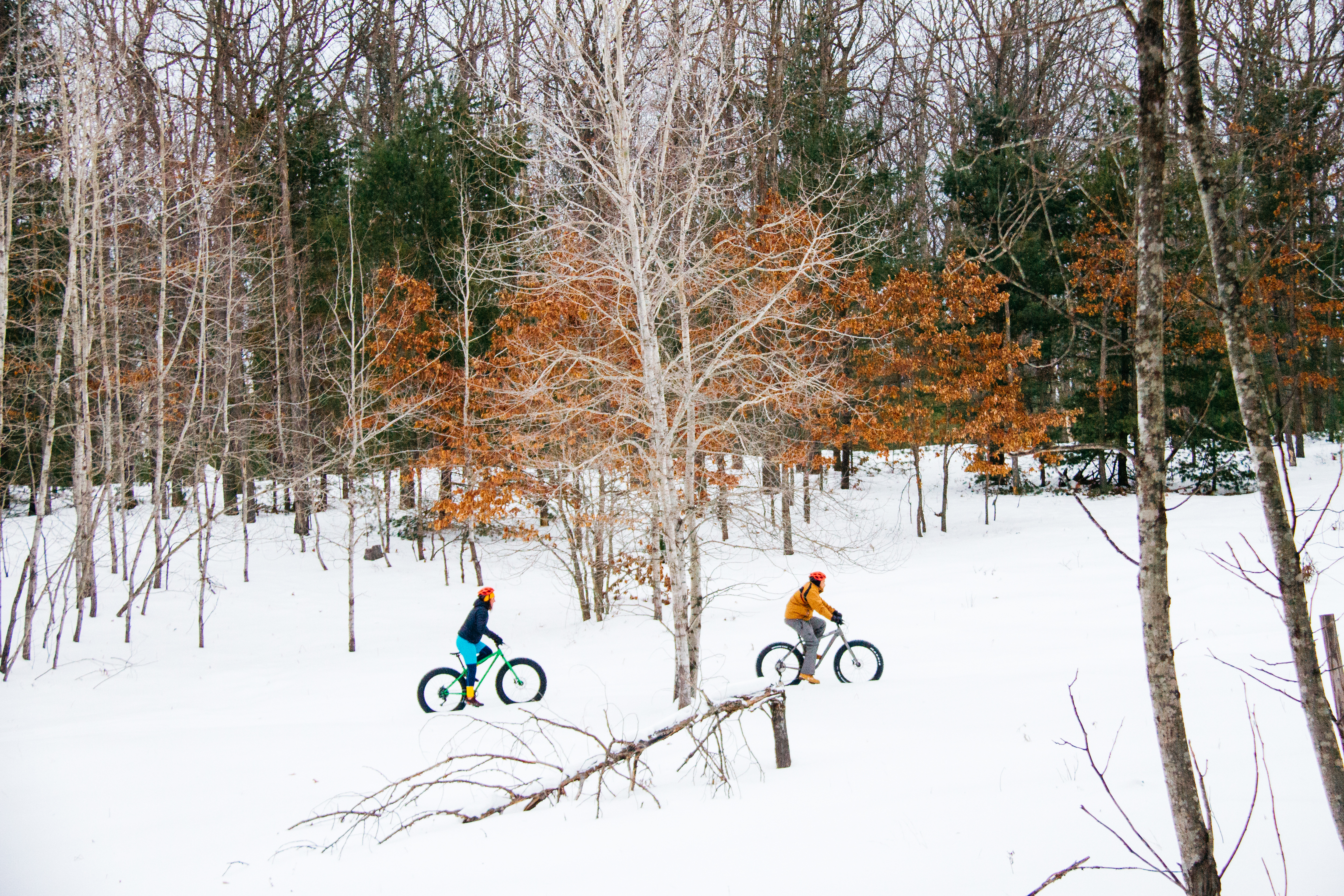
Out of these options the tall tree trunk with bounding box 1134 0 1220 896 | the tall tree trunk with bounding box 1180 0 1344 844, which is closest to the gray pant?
the tall tree trunk with bounding box 1134 0 1220 896

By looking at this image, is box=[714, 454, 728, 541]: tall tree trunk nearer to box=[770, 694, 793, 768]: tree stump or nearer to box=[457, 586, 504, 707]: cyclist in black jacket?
box=[457, 586, 504, 707]: cyclist in black jacket

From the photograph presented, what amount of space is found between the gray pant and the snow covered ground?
313 millimetres

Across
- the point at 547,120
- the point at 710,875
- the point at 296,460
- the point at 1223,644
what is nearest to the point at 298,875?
the point at 710,875

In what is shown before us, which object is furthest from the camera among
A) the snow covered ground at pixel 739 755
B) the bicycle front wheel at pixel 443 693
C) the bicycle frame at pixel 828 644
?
the bicycle front wheel at pixel 443 693

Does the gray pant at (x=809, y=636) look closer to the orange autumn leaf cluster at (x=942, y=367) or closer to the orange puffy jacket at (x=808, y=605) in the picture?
the orange puffy jacket at (x=808, y=605)

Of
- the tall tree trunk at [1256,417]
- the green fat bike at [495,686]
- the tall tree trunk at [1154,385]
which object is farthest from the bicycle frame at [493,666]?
the tall tree trunk at [1256,417]

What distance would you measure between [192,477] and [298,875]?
1250cm

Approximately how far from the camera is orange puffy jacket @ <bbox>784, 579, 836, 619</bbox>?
898cm

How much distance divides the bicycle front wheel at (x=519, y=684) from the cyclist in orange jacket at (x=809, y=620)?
3.55m

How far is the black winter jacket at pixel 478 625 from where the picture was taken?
9586mm

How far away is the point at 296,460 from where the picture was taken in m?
19.6

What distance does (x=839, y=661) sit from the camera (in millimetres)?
9633

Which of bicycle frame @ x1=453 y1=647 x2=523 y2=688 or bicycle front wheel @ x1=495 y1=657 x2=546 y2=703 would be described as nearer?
bicycle frame @ x1=453 y1=647 x2=523 y2=688

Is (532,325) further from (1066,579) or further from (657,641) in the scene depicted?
(1066,579)
